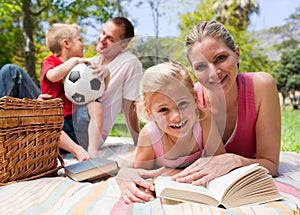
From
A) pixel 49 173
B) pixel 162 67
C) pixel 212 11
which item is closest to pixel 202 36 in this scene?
pixel 162 67

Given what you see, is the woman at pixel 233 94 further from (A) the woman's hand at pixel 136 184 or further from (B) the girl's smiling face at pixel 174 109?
(B) the girl's smiling face at pixel 174 109

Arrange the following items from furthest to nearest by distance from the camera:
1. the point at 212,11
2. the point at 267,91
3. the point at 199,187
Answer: the point at 212,11 < the point at 267,91 < the point at 199,187

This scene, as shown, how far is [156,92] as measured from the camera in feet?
3.82

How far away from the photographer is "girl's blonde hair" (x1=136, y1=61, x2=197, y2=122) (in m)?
1.16

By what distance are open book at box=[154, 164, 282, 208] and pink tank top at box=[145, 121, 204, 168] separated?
304 millimetres

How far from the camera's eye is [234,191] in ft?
3.08

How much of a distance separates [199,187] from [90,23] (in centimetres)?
519

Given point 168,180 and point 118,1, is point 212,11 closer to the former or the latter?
point 118,1

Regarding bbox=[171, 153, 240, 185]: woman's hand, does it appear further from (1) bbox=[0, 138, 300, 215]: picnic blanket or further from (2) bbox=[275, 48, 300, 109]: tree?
(2) bbox=[275, 48, 300, 109]: tree

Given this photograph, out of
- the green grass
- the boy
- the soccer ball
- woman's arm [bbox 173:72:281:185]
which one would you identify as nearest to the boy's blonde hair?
the boy

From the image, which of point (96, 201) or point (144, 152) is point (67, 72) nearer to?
point (144, 152)

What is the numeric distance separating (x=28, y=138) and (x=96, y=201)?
1.45ft

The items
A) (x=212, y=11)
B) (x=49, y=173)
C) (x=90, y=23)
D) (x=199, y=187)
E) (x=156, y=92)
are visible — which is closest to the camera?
(x=199, y=187)

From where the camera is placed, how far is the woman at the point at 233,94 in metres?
1.24
